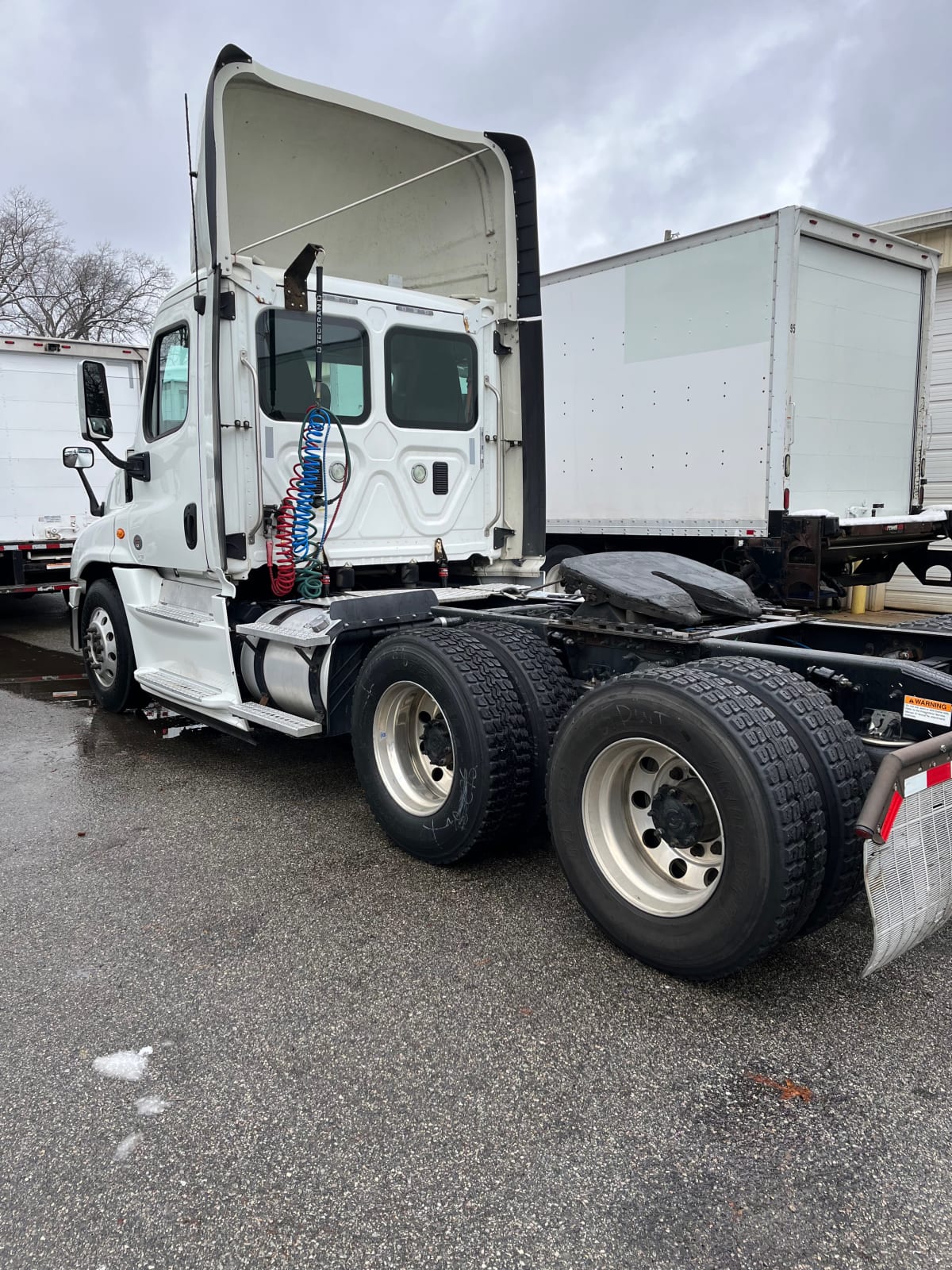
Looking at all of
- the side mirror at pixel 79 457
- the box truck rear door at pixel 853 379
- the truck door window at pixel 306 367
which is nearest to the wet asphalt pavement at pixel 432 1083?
the truck door window at pixel 306 367

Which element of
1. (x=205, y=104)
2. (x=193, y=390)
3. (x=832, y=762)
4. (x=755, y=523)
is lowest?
(x=832, y=762)

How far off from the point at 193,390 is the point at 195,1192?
423cm

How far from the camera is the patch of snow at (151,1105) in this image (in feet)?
8.38

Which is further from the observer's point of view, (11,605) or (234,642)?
(11,605)

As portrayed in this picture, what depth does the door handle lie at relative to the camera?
539 centimetres

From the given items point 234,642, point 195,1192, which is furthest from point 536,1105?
point 234,642

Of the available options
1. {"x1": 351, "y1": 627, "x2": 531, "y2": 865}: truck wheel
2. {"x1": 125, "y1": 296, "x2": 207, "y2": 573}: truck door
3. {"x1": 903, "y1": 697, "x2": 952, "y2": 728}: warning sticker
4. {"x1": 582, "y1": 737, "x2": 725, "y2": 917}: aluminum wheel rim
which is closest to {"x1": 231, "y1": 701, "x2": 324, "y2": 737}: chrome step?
{"x1": 351, "y1": 627, "x2": 531, "y2": 865}: truck wheel

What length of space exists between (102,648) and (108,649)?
0.51 ft

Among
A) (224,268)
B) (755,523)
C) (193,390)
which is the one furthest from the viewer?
(755,523)

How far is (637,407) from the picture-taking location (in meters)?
8.87

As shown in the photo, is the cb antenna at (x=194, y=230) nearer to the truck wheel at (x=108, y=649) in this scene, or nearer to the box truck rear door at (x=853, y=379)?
the truck wheel at (x=108, y=649)

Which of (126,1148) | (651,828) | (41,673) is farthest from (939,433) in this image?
(126,1148)

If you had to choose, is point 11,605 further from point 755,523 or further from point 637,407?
point 755,523

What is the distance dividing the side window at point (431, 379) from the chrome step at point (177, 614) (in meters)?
1.70
